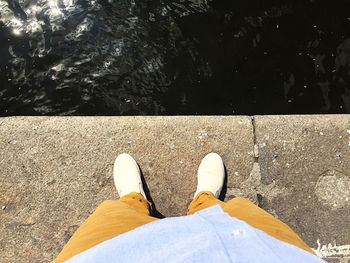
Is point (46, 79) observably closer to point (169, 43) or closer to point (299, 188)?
point (169, 43)

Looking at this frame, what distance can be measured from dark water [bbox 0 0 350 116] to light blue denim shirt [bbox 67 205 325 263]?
1.55m

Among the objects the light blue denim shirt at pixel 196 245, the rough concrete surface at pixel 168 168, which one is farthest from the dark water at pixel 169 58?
the light blue denim shirt at pixel 196 245

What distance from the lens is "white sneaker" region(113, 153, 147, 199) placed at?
7.54 feet

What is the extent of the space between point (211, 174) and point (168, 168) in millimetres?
272

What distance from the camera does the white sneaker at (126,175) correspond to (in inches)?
90.4

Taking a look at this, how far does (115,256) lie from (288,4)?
245cm

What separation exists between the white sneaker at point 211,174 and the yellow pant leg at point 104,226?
448 millimetres

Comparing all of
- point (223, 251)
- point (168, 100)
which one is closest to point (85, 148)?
point (168, 100)

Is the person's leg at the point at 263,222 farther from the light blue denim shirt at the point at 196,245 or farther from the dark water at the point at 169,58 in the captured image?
the dark water at the point at 169,58

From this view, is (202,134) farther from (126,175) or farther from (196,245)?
(196,245)

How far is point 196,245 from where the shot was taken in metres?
1.32

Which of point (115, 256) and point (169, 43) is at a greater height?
point (169, 43)

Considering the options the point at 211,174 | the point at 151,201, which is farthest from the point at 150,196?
the point at 211,174

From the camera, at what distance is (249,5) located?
3197mm
